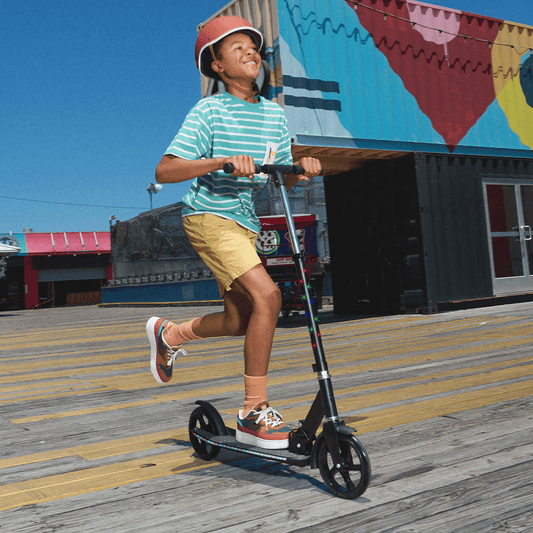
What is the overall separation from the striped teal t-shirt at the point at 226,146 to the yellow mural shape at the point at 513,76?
391 inches

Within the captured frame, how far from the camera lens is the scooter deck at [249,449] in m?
2.24

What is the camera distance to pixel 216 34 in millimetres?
2717

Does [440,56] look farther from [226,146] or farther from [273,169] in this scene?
[273,169]


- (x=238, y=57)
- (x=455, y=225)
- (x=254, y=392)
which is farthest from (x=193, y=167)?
(x=455, y=225)

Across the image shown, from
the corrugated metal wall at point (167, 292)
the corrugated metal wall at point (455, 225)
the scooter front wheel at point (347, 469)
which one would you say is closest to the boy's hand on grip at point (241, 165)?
the scooter front wheel at point (347, 469)

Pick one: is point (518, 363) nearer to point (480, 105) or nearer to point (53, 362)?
point (53, 362)

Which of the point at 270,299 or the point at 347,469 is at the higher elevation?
the point at 270,299

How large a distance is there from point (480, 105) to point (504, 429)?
30.7 feet

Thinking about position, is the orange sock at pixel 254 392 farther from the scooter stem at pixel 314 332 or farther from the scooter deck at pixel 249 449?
the scooter stem at pixel 314 332

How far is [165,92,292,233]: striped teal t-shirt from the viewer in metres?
2.60

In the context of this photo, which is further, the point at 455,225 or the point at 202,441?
the point at 455,225

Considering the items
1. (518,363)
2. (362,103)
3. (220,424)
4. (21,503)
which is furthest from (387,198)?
(21,503)

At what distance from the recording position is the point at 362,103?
9.55 meters

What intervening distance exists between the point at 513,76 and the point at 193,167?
1099 centimetres
